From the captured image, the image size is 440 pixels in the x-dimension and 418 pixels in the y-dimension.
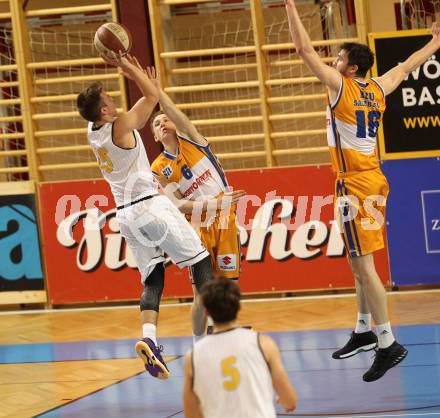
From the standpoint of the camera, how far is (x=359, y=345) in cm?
742

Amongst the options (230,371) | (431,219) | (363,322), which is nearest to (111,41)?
(363,322)

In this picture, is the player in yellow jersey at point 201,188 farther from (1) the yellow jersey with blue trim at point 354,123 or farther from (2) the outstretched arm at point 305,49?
(2) the outstretched arm at point 305,49

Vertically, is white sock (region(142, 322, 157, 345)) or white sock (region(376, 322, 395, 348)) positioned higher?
white sock (region(142, 322, 157, 345))

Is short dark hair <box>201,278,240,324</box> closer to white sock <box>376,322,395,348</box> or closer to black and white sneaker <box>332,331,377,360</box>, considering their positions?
white sock <box>376,322,395,348</box>

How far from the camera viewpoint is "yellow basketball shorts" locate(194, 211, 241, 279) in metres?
7.84

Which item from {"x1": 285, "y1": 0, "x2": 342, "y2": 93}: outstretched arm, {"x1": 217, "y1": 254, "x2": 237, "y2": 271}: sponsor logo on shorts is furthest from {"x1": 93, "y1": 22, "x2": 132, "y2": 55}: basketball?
{"x1": 217, "y1": 254, "x2": 237, "y2": 271}: sponsor logo on shorts

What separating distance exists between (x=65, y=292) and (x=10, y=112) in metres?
2.32

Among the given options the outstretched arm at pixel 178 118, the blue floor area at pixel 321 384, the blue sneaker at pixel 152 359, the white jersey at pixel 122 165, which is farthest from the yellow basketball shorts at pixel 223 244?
the blue sneaker at pixel 152 359

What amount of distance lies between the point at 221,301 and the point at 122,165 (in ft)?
9.72

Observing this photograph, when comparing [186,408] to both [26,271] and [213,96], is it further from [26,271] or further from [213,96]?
[213,96]

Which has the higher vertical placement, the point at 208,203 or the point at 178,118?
Answer: the point at 178,118

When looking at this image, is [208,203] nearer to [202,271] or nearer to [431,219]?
[202,271]

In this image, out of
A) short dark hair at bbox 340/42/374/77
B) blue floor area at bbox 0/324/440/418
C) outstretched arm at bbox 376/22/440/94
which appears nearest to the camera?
blue floor area at bbox 0/324/440/418

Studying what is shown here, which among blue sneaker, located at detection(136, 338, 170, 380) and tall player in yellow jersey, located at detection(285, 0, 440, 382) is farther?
tall player in yellow jersey, located at detection(285, 0, 440, 382)
